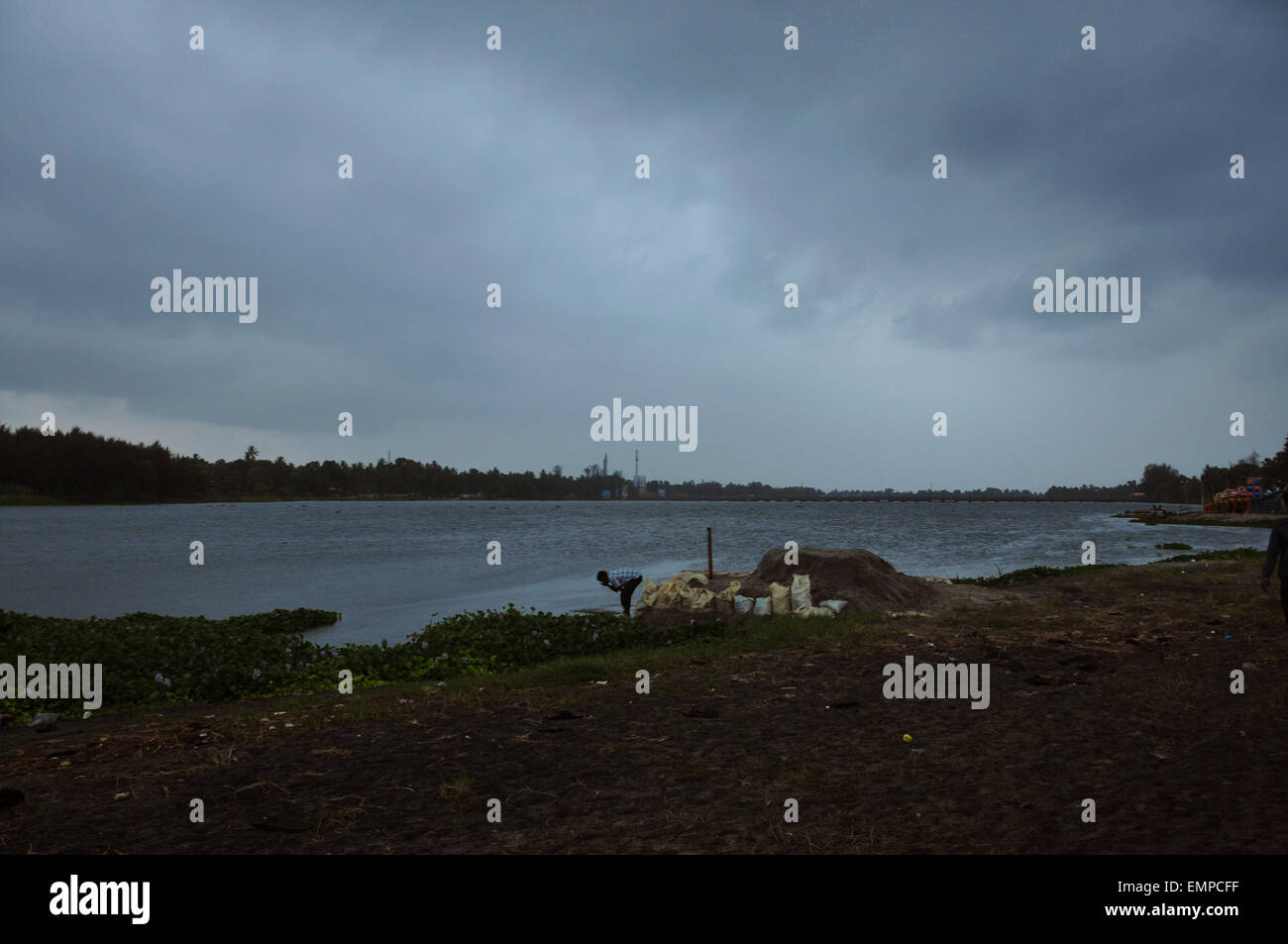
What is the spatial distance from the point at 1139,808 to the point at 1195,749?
2.17 metres

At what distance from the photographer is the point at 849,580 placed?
21.3 m

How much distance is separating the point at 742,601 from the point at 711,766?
1159cm

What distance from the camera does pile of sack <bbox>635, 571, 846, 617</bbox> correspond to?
1942 centimetres

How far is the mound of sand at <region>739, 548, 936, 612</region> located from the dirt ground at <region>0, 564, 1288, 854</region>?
6.71 metres

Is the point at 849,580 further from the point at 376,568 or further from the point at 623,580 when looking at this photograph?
the point at 376,568

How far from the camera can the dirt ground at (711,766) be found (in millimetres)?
6176

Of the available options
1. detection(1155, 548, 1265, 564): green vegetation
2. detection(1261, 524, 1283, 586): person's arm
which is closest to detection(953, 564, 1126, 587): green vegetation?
detection(1155, 548, 1265, 564): green vegetation

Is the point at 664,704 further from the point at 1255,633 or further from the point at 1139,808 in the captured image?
the point at 1255,633

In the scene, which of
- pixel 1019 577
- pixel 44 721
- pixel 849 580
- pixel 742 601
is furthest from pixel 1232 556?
pixel 44 721

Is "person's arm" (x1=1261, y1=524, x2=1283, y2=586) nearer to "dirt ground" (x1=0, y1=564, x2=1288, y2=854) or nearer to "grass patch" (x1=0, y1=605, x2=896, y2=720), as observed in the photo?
"dirt ground" (x1=0, y1=564, x2=1288, y2=854)

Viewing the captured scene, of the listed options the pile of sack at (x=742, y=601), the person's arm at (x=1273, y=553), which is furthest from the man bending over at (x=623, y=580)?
the person's arm at (x=1273, y=553)
